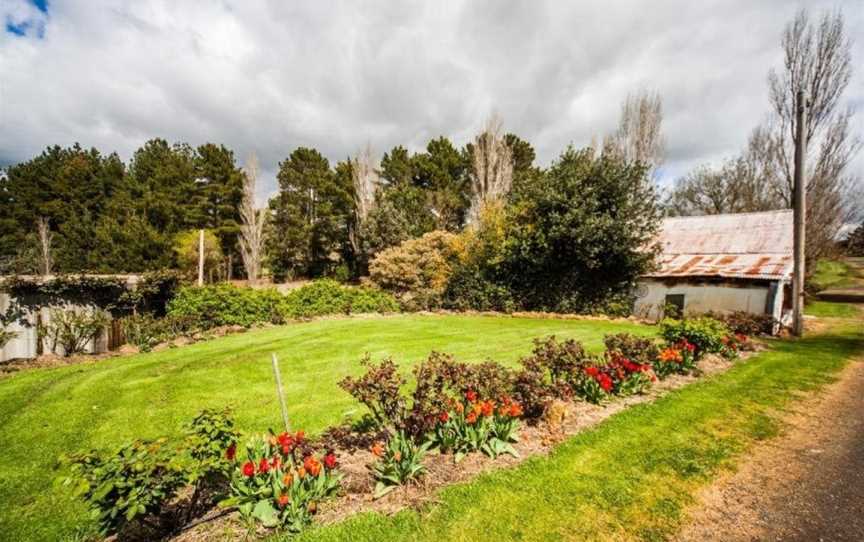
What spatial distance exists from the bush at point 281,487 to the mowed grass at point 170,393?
920 mm

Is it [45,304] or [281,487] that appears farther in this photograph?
[45,304]

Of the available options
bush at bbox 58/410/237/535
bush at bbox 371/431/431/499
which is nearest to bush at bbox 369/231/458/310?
bush at bbox 371/431/431/499

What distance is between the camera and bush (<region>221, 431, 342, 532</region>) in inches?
120

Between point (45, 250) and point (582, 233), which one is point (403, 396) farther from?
point (45, 250)

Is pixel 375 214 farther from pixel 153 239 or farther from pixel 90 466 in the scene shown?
pixel 90 466

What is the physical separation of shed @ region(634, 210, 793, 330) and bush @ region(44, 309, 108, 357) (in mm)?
20979

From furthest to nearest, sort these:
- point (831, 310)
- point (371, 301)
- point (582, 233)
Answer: point (831, 310) → point (371, 301) → point (582, 233)

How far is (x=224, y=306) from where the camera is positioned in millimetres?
14070

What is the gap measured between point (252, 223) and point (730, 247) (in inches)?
1223

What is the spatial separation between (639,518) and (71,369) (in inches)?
494

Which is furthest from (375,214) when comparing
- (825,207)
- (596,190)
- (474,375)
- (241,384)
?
(825,207)

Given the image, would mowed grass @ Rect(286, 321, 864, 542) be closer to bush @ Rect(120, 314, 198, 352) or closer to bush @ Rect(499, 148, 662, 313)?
bush @ Rect(499, 148, 662, 313)

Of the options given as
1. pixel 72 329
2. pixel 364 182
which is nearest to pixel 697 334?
pixel 72 329

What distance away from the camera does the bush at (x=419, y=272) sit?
1934 centimetres
